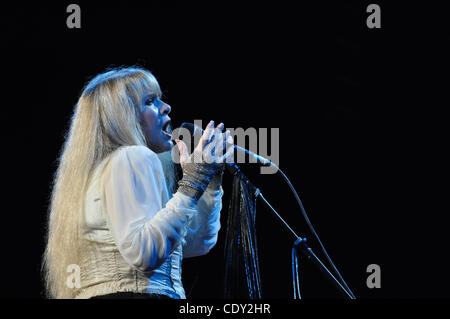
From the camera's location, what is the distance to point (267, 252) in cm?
301

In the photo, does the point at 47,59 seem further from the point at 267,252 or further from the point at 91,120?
the point at 267,252

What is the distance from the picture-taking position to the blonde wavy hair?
1.67 m

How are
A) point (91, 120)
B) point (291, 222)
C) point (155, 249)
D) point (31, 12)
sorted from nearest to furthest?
point (155, 249) < point (91, 120) < point (31, 12) < point (291, 222)

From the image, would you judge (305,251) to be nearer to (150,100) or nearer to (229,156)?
(229,156)

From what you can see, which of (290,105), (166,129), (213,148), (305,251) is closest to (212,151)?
(213,148)

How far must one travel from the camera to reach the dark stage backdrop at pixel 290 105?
2.98 meters

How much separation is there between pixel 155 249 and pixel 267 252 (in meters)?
1.65

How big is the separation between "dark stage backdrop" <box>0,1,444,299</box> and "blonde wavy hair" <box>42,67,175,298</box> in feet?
4.00

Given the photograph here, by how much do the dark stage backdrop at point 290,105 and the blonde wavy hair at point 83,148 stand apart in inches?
47.9

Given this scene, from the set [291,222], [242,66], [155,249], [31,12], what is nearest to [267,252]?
[291,222]

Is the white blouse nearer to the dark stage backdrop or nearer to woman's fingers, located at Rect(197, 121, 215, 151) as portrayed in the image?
woman's fingers, located at Rect(197, 121, 215, 151)

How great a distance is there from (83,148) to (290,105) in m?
1.90
